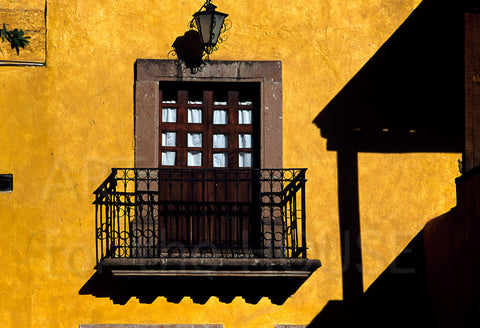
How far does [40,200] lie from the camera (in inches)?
369

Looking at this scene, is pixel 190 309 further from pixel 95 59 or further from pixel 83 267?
pixel 95 59

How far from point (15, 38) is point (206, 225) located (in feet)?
11.0

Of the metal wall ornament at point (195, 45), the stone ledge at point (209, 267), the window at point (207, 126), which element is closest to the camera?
the stone ledge at point (209, 267)

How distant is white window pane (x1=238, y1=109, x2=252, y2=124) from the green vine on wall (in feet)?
9.32

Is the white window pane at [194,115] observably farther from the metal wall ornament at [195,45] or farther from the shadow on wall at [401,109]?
the shadow on wall at [401,109]

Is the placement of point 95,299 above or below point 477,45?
below

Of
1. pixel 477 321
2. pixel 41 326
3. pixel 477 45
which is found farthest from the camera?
pixel 41 326

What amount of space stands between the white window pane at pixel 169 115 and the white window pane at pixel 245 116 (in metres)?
0.85

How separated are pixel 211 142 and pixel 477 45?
137 inches

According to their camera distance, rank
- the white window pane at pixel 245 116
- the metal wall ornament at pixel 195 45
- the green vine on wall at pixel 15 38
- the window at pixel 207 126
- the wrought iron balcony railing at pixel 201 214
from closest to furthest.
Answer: the wrought iron balcony railing at pixel 201 214 < the green vine on wall at pixel 15 38 < the metal wall ornament at pixel 195 45 < the window at pixel 207 126 < the white window pane at pixel 245 116

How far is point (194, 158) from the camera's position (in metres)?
9.78

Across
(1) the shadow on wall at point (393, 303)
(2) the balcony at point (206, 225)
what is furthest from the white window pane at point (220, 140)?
(1) the shadow on wall at point (393, 303)

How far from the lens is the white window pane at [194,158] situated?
32.1ft

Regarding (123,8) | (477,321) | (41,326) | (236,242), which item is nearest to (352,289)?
(236,242)
